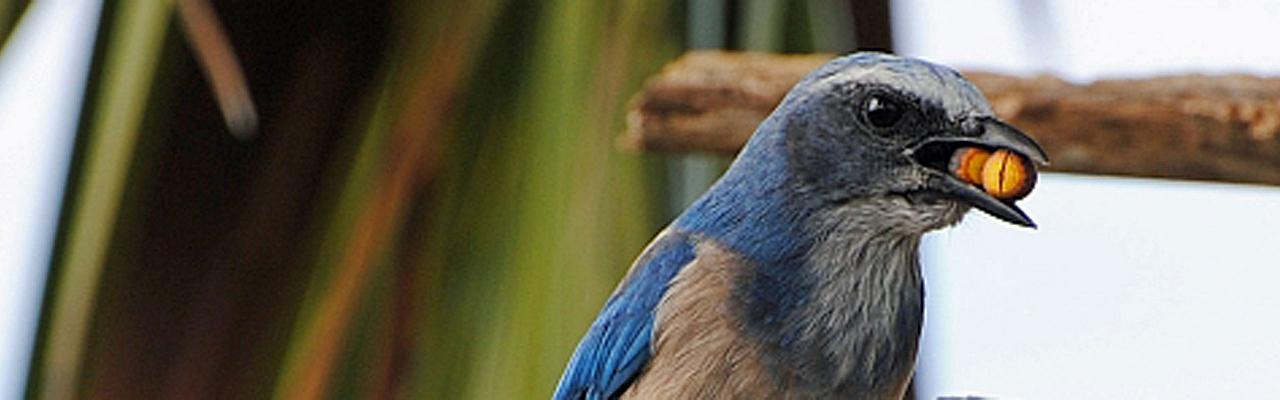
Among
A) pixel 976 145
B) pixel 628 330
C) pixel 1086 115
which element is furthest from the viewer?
pixel 1086 115

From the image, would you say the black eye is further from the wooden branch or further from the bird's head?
the wooden branch

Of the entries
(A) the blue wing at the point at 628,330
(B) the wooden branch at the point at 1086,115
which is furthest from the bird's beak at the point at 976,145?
(B) the wooden branch at the point at 1086,115

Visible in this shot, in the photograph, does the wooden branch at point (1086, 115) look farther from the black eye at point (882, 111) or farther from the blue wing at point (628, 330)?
the black eye at point (882, 111)

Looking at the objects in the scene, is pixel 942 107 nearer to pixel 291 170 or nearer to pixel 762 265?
pixel 762 265

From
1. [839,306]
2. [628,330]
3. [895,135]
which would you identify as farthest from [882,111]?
[628,330]

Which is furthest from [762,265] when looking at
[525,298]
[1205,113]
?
[525,298]

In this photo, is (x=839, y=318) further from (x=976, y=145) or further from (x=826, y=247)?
(x=976, y=145)
